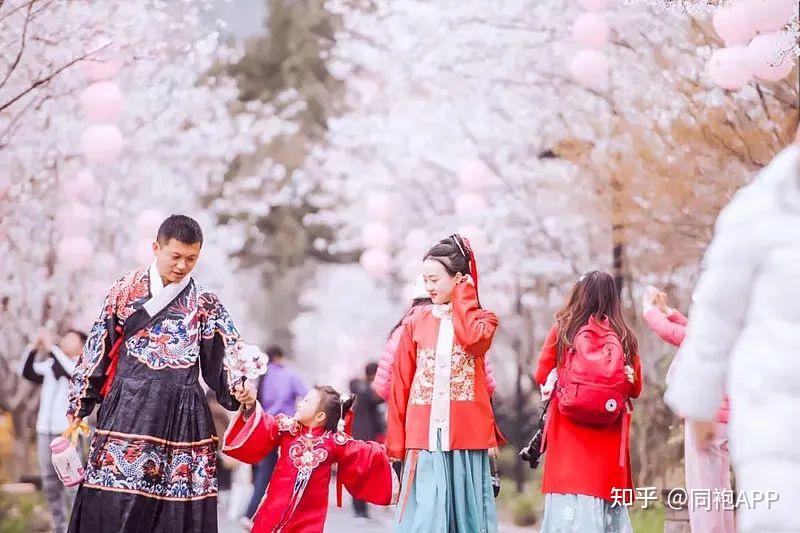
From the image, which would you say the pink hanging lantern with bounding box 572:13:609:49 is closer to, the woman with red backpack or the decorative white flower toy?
the woman with red backpack

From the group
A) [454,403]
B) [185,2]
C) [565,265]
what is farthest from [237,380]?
[185,2]

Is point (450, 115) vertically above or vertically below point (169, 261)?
above

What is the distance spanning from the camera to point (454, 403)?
5.74m

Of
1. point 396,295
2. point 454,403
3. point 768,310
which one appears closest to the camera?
point 768,310

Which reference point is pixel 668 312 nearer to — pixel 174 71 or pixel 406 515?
pixel 406 515

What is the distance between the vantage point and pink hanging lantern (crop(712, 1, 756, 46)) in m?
7.38

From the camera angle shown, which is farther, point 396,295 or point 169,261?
point 396,295

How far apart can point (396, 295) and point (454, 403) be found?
45.7 feet

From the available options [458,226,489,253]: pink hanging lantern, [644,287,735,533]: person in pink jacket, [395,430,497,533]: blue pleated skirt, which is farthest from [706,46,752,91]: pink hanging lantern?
[458,226,489,253]: pink hanging lantern

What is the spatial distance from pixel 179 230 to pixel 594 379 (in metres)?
2.17

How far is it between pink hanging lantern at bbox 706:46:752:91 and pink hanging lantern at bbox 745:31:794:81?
5cm

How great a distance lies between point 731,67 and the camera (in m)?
7.75

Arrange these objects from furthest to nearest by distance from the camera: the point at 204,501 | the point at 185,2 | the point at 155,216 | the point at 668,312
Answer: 1. the point at 185,2
2. the point at 155,216
3. the point at 668,312
4. the point at 204,501

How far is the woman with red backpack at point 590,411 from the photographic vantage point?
5898 mm
